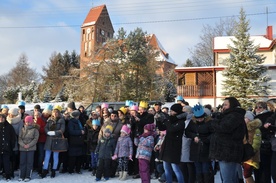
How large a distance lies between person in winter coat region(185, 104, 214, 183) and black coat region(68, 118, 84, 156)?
3652mm

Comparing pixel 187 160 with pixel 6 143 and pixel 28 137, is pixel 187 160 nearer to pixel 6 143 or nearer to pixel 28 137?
pixel 28 137

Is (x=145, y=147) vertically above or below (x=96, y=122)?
below

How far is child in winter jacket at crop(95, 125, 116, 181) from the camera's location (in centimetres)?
769

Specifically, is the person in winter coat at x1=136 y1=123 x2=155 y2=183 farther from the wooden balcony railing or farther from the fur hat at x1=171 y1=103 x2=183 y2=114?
the wooden balcony railing

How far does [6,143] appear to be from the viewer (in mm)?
7660

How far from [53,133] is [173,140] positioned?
3.58 m

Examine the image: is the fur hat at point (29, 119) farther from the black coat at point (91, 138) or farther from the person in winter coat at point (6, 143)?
the black coat at point (91, 138)

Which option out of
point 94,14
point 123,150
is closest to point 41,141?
→ point 123,150

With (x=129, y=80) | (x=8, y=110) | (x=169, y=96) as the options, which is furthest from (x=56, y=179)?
(x=169, y=96)

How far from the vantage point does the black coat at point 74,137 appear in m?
8.42

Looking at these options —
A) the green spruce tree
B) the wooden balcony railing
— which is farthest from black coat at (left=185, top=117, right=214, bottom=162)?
the wooden balcony railing

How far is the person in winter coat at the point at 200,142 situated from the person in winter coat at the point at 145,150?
1.17 meters

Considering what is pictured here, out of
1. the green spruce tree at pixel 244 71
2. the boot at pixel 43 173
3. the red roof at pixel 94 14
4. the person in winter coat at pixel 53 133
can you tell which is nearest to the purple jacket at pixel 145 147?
the person in winter coat at pixel 53 133

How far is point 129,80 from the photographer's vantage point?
95.3 ft
